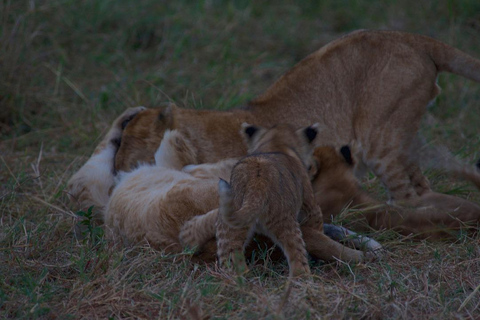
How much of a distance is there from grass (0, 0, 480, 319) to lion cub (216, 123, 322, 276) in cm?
17

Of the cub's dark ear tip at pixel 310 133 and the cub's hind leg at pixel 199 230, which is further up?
the cub's dark ear tip at pixel 310 133

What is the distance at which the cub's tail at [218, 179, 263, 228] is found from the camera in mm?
3523

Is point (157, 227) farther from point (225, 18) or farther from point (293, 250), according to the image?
point (225, 18)

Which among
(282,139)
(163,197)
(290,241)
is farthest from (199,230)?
(282,139)

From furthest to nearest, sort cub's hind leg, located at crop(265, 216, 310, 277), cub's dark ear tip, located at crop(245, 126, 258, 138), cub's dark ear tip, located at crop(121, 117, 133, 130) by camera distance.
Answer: cub's dark ear tip, located at crop(121, 117, 133, 130) < cub's dark ear tip, located at crop(245, 126, 258, 138) < cub's hind leg, located at crop(265, 216, 310, 277)

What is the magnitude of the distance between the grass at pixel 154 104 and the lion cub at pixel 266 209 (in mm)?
170

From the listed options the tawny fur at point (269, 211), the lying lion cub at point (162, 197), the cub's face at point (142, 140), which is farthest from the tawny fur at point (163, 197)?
the tawny fur at point (269, 211)

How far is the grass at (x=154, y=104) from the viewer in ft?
11.6

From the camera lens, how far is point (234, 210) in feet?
11.7

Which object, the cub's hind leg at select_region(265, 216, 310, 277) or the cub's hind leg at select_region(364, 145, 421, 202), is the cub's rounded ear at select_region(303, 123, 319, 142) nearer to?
the cub's hind leg at select_region(364, 145, 421, 202)

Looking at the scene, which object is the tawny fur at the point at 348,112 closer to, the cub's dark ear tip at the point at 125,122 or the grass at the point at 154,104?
the cub's dark ear tip at the point at 125,122

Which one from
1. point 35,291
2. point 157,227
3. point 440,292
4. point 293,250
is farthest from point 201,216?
point 440,292

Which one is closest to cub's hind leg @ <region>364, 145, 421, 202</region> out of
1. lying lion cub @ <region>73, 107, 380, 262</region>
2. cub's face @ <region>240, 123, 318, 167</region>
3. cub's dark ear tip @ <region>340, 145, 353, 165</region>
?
cub's dark ear tip @ <region>340, 145, 353, 165</region>

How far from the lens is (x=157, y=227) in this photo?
13.8 feet
